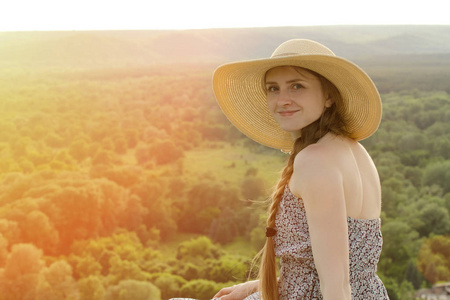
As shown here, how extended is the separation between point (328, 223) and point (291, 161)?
0.94 ft

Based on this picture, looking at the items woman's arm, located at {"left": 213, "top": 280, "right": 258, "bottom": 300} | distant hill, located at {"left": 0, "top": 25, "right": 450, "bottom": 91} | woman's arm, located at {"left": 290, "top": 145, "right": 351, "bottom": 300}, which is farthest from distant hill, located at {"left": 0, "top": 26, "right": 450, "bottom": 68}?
woman's arm, located at {"left": 290, "top": 145, "right": 351, "bottom": 300}

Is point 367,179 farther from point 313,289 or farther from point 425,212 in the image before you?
point 425,212

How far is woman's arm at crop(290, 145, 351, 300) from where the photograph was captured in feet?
4.18

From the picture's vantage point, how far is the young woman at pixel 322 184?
1.29 metres

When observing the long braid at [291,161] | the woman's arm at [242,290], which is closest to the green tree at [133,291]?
the woman's arm at [242,290]

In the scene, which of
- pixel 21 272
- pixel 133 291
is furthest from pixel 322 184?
pixel 21 272

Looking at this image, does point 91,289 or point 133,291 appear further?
point 91,289

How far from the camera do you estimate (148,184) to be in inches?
379

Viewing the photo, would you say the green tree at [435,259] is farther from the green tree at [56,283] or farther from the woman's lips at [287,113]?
the woman's lips at [287,113]

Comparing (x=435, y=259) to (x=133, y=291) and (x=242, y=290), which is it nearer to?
(x=133, y=291)

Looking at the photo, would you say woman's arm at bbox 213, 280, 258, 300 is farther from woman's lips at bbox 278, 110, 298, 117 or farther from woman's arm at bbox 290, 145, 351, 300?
woman's lips at bbox 278, 110, 298, 117

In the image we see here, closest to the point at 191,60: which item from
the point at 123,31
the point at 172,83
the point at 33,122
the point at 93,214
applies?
the point at 172,83

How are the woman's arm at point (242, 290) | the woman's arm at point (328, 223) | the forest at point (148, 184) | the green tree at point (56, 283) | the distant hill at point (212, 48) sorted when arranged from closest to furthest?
the woman's arm at point (328, 223)
the woman's arm at point (242, 290)
the green tree at point (56, 283)
the forest at point (148, 184)
the distant hill at point (212, 48)

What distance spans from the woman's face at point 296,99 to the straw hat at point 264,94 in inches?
1.3
